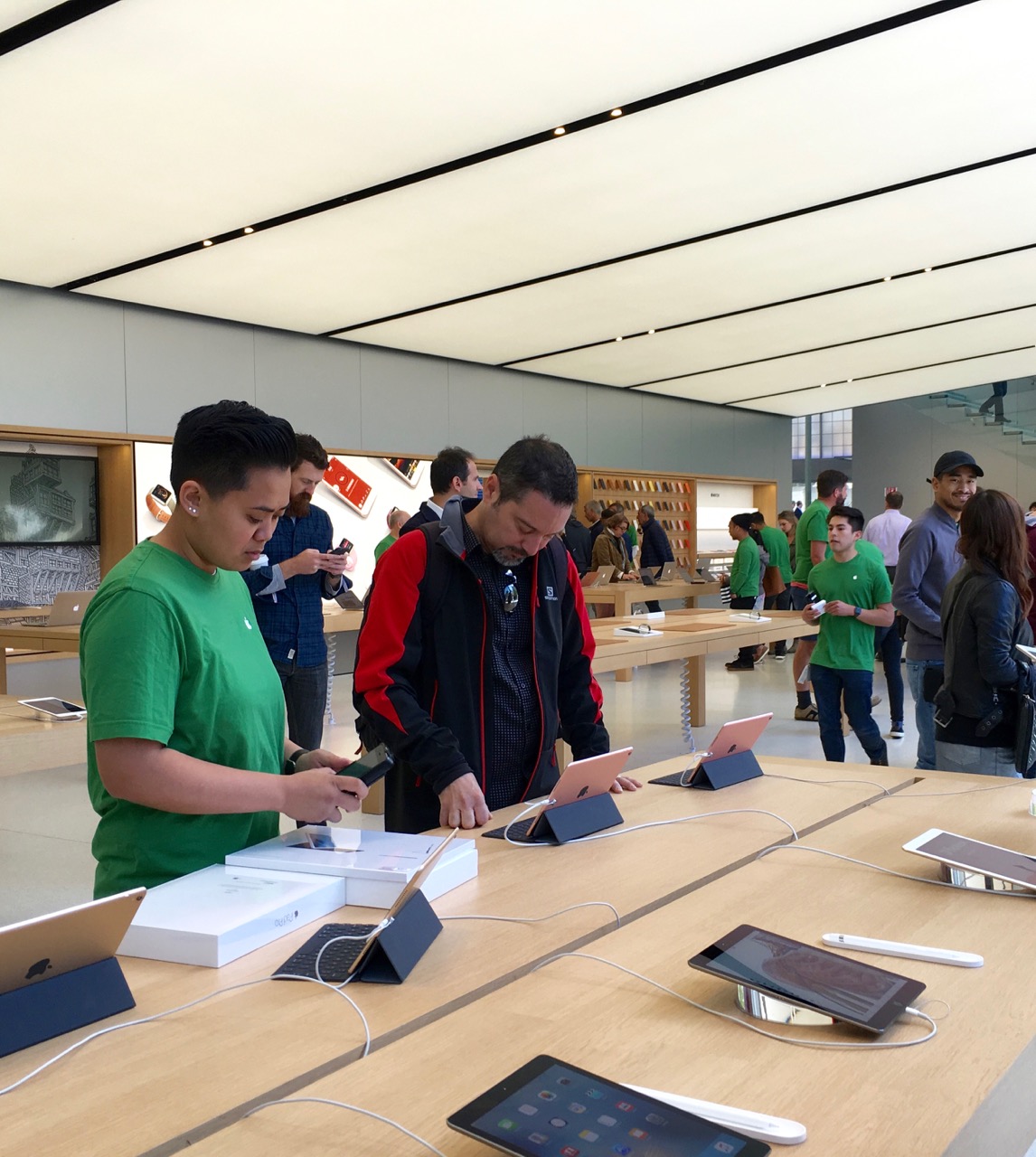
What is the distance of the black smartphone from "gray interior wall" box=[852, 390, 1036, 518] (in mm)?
16800

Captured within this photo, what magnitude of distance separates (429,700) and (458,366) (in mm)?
9335

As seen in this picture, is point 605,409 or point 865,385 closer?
point 605,409

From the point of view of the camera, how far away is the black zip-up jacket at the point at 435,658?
2.34 m

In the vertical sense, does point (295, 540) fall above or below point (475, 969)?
above

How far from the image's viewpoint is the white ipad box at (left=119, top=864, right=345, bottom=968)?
1.43m

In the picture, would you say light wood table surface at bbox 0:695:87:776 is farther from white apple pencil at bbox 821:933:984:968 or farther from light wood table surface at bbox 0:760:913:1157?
white apple pencil at bbox 821:933:984:968

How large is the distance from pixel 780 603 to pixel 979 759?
9.26 m

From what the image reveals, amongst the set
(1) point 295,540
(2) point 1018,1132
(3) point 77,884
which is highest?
(1) point 295,540

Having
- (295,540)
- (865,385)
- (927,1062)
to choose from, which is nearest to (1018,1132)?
(927,1062)

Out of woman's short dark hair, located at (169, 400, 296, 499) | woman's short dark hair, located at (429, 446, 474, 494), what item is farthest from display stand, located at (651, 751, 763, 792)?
woman's short dark hair, located at (429, 446, 474, 494)

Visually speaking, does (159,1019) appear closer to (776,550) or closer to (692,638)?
(692,638)

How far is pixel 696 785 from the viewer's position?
258 cm

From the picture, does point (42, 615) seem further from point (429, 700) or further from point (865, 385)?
point (865, 385)

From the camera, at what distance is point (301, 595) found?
163 inches
